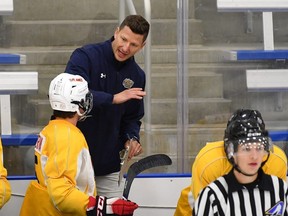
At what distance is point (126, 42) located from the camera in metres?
4.32

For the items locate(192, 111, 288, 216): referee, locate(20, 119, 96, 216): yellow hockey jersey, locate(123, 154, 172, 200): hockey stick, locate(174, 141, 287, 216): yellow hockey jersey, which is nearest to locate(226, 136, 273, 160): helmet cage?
locate(192, 111, 288, 216): referee

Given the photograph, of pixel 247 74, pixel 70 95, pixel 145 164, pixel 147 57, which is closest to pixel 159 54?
pixel 147 57

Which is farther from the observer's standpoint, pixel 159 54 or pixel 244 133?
pixel 159 54

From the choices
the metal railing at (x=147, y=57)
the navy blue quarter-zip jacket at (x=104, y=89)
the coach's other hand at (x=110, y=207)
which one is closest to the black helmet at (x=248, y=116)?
the coach's other hand at (x=110, y=207)

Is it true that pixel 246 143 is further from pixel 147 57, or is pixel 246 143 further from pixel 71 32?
pixel 71 32

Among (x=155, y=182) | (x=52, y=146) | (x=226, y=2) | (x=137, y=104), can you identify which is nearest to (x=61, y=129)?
(x=52, y=146)

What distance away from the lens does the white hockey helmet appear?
3893 millimetres

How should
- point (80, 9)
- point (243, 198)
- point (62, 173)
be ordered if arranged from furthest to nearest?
point (80, 9)
point (62, 173)
point (243, 198)

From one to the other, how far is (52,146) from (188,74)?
122 centimetres

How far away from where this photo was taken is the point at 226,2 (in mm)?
4867

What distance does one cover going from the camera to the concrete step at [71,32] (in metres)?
4.78

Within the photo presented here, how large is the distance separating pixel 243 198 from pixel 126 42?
3.63 ft

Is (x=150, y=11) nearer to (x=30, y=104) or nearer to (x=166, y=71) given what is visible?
(x=166, y=71)

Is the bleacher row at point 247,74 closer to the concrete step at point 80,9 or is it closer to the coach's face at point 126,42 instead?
the concrete step at point 80,9
